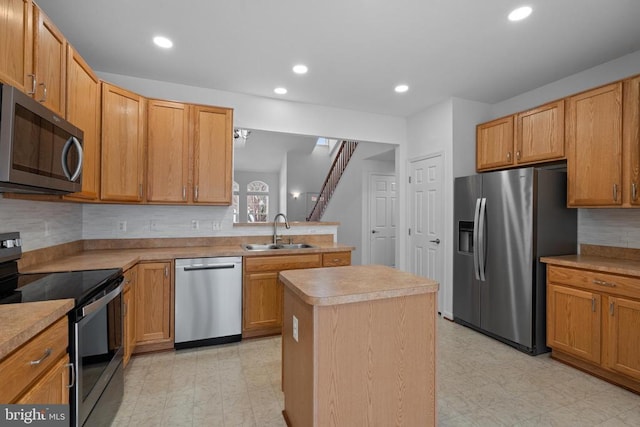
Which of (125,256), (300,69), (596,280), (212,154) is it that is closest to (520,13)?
(300,69)

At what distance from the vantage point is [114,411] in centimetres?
191

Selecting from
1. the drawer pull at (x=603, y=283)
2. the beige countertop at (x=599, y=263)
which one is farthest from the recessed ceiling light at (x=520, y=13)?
the drawer pull at (x=603, y=283)

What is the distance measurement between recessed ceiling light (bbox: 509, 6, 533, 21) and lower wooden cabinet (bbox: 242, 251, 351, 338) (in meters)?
2.70

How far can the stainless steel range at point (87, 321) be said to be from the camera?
4.68ft

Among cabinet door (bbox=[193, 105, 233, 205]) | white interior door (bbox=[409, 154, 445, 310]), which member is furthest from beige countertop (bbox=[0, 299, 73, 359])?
white interior door (bbox=[409, 154, 445, 310])

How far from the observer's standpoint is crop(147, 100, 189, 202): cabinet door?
306 cm

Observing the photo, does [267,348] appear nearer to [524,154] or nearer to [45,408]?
[45,408]

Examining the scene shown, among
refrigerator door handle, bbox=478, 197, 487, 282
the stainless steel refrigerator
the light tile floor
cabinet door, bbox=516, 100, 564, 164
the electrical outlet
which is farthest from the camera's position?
refrigerator door handle, bbox=478, 197, 487, 282

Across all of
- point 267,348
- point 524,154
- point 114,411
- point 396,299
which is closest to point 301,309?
point 396,299

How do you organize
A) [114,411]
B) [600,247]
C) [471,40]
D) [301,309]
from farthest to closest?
[600,247], [471,40], [114,411], [301,309]

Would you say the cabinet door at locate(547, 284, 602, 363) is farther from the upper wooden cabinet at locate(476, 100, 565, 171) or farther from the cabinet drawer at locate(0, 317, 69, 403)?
the cabinet drawer at locate(0, 317, 69, 403)

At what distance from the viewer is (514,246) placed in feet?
9.86

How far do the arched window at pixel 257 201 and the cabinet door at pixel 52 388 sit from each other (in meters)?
9.32

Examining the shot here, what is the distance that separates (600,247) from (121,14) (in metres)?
4.58
